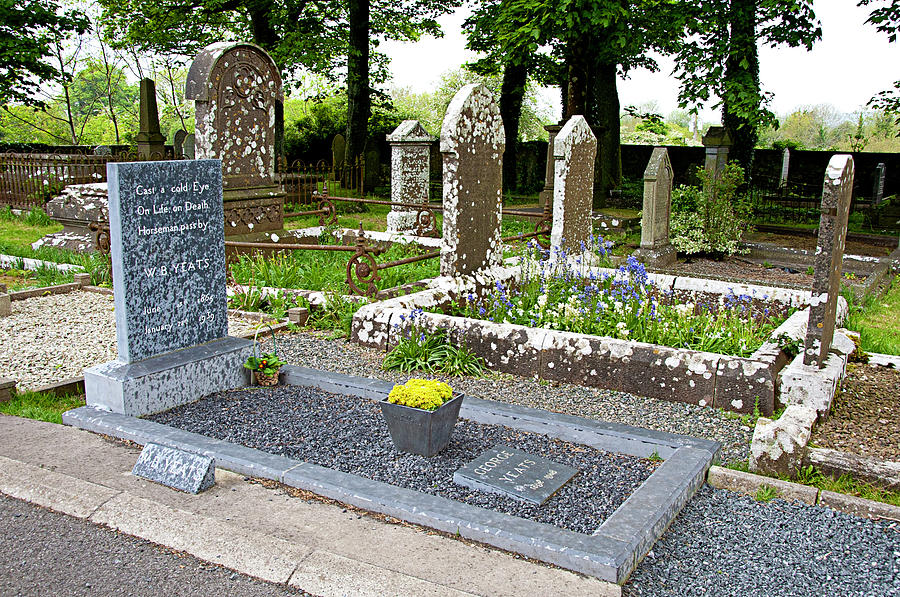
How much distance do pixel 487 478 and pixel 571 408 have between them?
1563 mm

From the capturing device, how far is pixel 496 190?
744cm

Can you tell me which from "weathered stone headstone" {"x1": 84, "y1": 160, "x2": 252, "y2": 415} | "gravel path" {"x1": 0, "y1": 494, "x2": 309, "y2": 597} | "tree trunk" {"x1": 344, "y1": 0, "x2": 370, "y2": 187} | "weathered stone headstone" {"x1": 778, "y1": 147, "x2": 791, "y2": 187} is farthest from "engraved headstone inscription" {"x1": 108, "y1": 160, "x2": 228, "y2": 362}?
"weathered stone headstone" {"x1": 778, "y1": 147, "x2": 791, "y2": 187}

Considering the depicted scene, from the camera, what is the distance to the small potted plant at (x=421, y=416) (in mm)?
4023

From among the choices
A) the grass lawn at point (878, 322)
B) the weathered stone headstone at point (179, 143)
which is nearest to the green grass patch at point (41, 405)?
the grass lawn at point (878, 322)

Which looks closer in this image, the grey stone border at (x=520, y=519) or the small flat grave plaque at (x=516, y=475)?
Result: the grey stone border at (x=520, y=519)

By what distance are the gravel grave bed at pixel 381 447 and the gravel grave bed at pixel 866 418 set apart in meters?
1.40

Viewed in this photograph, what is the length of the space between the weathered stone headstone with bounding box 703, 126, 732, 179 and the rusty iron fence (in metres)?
12.7

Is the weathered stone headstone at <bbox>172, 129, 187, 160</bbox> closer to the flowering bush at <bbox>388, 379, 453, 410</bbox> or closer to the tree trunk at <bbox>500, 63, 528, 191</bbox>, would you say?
the tree trunk at <bbox>500, 63, 528, 191</bbox>

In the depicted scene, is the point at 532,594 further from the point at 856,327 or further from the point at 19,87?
the point at 19,87

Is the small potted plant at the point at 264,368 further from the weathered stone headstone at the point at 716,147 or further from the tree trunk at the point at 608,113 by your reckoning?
the tree trunk at the point at 608,113

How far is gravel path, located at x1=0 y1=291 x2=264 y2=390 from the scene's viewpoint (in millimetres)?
5945

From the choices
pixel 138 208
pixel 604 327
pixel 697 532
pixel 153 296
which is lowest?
pixel 697 532

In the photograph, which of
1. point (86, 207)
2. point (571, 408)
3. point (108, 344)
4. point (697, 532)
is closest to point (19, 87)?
point (86, 207)

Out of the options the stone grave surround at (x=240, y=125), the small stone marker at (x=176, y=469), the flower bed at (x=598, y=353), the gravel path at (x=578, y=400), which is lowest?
the gravel path at (x=578, y=400)
